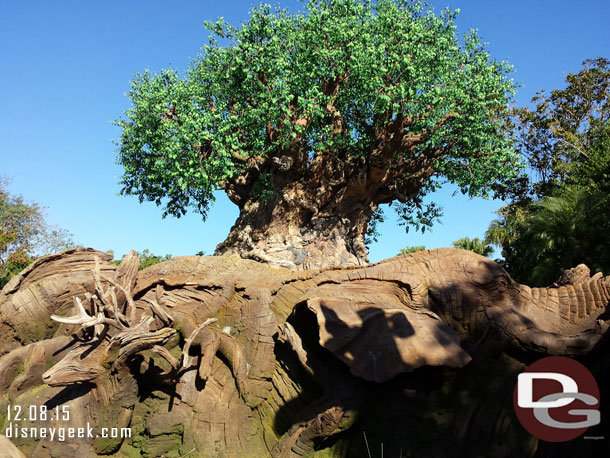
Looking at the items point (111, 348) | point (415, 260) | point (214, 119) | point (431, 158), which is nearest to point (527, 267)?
point (431, 158)

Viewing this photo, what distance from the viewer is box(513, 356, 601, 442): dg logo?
4.94 meters

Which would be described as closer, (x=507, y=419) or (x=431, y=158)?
(x=507, y=419)

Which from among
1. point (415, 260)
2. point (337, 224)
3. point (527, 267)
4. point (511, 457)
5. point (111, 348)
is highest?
point (337, 224)

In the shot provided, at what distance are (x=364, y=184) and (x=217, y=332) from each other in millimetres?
13406

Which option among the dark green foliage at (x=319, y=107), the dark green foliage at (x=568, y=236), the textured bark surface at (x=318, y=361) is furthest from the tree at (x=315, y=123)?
the textured bark surface at (x=318, y=361)

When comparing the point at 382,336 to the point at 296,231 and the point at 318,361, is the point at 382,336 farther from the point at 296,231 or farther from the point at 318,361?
the point at 296,231

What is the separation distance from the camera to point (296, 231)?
64.3 feet

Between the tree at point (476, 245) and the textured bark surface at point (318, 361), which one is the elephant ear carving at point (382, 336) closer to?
the textured bark surface at point (318, 361)

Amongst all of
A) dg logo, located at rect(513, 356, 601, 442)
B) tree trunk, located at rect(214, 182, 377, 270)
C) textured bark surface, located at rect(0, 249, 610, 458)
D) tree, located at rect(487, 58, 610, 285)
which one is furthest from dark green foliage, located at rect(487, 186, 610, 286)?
dg logo, located at rect(513, 356, 601, 442)

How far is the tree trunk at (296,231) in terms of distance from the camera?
18797 mm

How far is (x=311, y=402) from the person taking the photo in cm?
645

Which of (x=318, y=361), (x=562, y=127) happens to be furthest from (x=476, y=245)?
(x=318, y=361)

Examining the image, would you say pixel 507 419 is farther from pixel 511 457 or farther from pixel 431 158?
pixel 431 158

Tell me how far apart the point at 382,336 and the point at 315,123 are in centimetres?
1332
